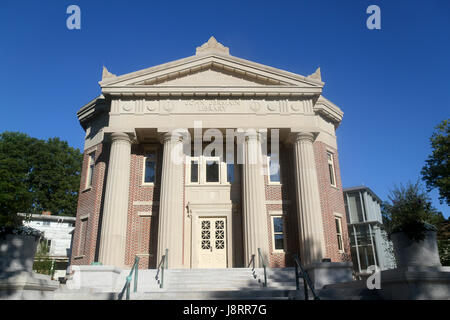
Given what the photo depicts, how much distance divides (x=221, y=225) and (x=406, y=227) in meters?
11.3

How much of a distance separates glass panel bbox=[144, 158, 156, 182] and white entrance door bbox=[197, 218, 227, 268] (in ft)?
11.3

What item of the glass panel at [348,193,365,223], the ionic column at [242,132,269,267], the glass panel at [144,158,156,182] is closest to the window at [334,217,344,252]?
the ionic column at [242,132,269,267]

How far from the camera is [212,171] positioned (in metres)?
20.0

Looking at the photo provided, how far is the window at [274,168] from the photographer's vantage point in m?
19.8

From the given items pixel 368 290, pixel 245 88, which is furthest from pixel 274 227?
pixel 368 290

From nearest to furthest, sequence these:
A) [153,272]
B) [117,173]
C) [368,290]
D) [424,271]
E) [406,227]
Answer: [424,271]
[406,227]
[368,290]
[153,272]
[117,173]

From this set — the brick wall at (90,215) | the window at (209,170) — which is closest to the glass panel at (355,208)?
the window at (209,170)

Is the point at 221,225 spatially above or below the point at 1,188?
below

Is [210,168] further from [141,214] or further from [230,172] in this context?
[141,214]

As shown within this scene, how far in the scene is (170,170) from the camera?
17.9 m

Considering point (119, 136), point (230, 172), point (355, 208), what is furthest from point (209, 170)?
point (355, 208)

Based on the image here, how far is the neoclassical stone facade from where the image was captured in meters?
17.6

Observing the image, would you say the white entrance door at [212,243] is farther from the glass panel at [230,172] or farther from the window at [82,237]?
the window at [82,237]

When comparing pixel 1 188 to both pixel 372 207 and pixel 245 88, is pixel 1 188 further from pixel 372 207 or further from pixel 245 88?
pixel 372 207
